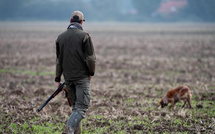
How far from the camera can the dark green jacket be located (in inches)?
195

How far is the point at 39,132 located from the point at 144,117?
103 inches

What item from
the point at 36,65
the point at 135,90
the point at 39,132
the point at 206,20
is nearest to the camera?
the point at 39,132

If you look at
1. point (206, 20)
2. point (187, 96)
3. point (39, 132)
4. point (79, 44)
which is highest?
point (206, 20)

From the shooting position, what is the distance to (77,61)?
4.99m

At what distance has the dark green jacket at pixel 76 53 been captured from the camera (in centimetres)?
495

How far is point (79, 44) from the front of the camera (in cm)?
496

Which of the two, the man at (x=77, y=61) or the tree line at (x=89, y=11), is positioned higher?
the tree line at (x=89, y=11)

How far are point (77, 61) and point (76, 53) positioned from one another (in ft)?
0.49

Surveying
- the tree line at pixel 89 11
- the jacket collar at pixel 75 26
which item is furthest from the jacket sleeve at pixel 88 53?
the tree line at pixel 89 11

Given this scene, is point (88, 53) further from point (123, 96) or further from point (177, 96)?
point (123, 96)

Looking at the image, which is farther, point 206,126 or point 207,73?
point 207,73

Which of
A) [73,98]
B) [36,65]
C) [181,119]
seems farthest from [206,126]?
[36,65]

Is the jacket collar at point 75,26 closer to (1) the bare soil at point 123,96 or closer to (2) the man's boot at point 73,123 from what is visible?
(2) the man's boot at point 73,123

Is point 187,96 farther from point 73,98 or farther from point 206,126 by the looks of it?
point 73,98
